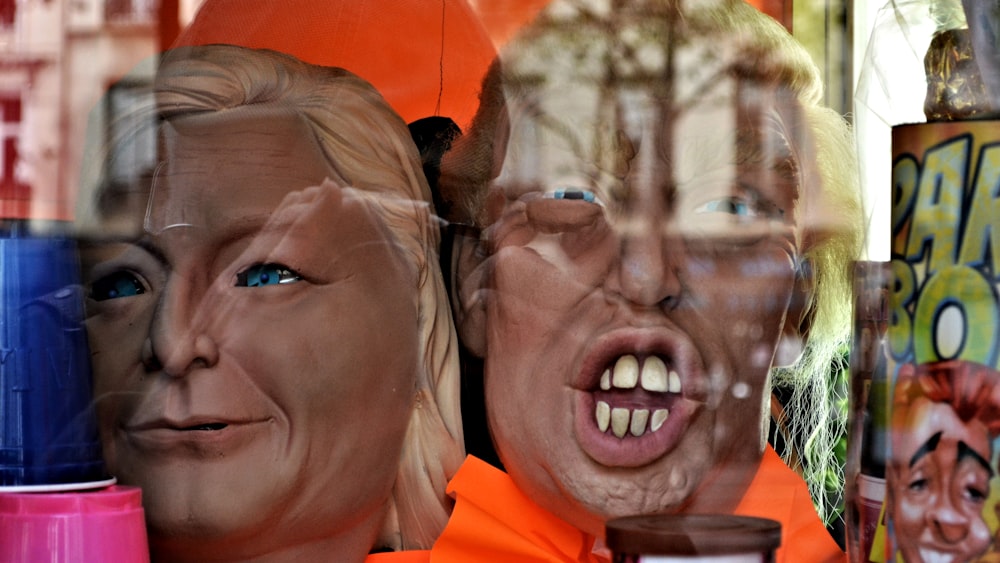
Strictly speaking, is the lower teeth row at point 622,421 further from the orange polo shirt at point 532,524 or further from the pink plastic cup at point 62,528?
the pink plastic cup at point 62,528

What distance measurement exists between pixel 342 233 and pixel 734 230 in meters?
0.34

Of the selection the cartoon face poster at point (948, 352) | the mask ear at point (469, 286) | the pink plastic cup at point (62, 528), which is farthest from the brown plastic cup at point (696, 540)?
the pink plastic cup at point (62, 528)

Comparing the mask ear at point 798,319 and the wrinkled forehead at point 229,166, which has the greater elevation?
the wrinkled forehead at point 229,166

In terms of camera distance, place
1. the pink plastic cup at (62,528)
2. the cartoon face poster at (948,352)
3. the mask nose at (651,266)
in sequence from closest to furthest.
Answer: the cartoon face poster at (948,352) < the pink plastic cup at (62,528) < the mask nose at (651,266)

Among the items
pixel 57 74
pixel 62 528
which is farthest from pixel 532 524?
pixel 57 74

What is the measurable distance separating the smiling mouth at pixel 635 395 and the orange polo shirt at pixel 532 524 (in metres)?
0.10

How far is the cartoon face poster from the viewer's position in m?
0.78

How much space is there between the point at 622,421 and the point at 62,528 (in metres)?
0.44

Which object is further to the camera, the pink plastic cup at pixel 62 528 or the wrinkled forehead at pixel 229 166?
the wrinkled forehead at pixel 229 166

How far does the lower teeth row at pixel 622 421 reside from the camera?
1027 millimetres

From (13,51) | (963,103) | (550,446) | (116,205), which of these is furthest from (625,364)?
(13,51)

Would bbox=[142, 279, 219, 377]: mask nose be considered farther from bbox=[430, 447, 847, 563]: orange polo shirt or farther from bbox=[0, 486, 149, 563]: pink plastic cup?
bbox=[430, 447, 847, 563]: orange polo shirt

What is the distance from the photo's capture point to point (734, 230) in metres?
1.03

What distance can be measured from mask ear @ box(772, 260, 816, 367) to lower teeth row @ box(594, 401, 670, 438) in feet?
0.40
